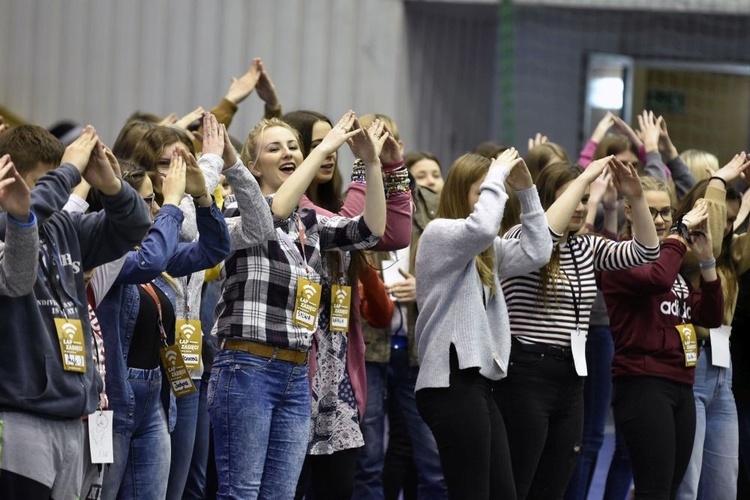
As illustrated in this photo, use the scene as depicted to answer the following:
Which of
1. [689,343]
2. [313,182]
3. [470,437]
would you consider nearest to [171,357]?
[313,182]

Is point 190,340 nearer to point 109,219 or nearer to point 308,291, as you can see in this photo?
point 308,291

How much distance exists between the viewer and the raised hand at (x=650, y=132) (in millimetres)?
5590

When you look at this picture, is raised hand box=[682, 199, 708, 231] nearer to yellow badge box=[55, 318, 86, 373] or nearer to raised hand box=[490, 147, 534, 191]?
raised hand box=[490, 147, 534, 191]

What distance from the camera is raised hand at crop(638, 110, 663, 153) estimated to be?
5590mm

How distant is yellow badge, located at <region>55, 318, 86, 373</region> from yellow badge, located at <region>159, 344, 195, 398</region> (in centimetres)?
71

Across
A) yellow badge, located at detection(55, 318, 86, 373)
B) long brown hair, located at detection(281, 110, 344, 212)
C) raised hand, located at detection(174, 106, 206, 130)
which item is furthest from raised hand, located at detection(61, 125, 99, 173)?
raised hand, located at detection(174, 106, 206, 130)

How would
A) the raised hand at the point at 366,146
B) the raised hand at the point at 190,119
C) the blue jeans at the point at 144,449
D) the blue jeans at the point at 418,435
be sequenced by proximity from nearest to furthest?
1. the blue jeans at the point at 144,449
2. the raised hand at the point at 366,146
3. the blue jeans at the point at 418,435
4. the raised hand at the point at 190,119

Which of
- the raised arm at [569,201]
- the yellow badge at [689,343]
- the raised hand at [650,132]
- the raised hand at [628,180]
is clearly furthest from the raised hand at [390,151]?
the raised hand at [650,132]

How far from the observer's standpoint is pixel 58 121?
8.10 m

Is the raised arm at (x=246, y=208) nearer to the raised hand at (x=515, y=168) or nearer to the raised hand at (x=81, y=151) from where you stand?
the raised hand at (x=81, y=151)

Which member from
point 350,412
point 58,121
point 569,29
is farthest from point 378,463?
point 569,29

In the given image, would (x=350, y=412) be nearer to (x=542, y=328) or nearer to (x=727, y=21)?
(x=542, y=328)

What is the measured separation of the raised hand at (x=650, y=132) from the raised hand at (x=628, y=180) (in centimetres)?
127

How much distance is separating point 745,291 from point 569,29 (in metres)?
4.17
